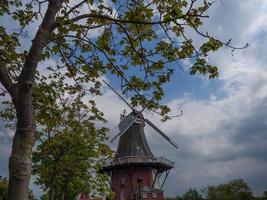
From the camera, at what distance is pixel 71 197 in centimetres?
6419

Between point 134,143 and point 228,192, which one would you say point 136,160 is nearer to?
point 134,143

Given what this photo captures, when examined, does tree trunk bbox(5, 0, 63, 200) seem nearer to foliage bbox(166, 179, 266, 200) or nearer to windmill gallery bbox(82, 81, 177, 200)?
windmill gallery bbox(82, 81, 177, 200)

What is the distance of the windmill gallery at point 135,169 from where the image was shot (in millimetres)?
63969

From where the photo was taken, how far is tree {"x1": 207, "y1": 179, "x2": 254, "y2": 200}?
299ft

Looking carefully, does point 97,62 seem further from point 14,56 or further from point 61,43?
point 14,56

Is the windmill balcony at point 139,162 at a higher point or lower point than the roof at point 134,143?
lower

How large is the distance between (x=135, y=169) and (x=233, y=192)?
132 feet

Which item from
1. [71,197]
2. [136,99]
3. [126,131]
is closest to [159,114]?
[136,99]

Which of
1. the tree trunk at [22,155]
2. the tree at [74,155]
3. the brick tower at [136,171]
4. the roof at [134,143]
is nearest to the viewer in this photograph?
the tree trunk at [22,155]

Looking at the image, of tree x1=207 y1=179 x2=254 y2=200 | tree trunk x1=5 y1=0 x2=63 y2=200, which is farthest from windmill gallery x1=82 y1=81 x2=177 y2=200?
tree trunk x1=5 y1=0 x2=63 y2=200

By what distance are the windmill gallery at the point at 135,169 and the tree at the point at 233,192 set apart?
29799mm

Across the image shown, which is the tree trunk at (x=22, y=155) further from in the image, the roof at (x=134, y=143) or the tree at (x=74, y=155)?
the roof at (x=134, y=143)

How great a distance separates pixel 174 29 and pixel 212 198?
9348 centimetres

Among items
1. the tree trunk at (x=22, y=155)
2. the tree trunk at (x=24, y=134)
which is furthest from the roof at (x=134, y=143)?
the tree trunk at (x=22, y=155)
